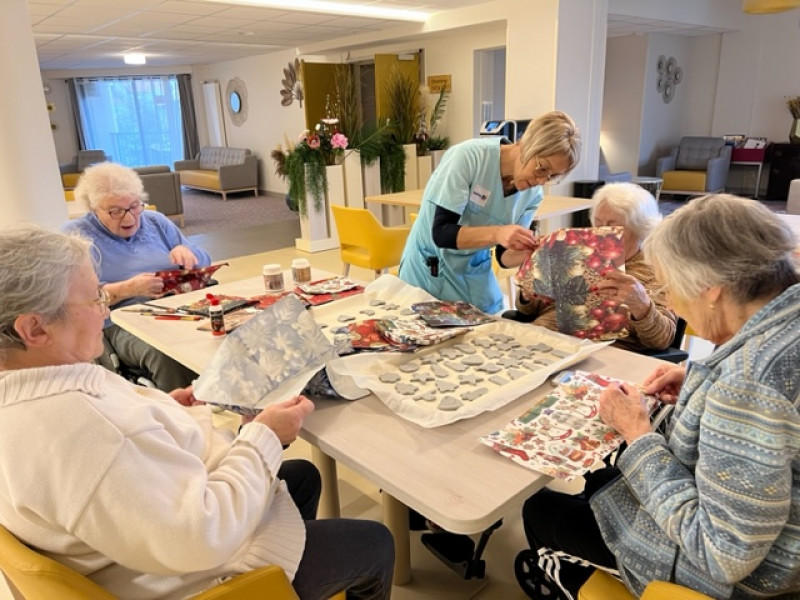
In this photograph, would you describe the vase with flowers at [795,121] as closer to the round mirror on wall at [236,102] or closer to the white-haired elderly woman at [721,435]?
the white-haired elderly woman at [721,435]

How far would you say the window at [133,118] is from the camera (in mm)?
12312

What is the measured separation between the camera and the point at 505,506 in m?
1.04

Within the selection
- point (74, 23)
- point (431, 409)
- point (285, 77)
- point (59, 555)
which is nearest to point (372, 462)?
point (431, 409)

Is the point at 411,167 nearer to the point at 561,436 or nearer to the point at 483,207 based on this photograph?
the point at 483,207

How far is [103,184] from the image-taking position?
241 centimetres

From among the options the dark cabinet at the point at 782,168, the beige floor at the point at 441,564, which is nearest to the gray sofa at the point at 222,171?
the dark cabinet at the point at 782,168

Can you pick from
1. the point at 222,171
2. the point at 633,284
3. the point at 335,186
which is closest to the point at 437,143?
the point at 335,186

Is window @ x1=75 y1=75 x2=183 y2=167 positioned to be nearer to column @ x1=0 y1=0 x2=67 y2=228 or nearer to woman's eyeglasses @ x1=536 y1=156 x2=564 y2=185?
column @ x1=0 y1=0 x2=67 y2=228

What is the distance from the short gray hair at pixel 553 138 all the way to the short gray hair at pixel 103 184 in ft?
5.40

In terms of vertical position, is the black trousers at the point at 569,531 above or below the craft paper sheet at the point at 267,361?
below

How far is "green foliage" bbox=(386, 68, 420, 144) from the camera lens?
7.59m

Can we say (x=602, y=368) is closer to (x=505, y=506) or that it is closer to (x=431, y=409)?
(x=431, y=409)

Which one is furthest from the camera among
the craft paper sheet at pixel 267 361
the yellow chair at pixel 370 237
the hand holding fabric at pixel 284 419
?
the yellow chair at pixel 370 237

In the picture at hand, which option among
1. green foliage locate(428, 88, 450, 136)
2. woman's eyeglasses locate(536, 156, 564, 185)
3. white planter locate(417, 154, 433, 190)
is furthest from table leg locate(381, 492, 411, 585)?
green foliage locate(428, 88, 450, 136)
